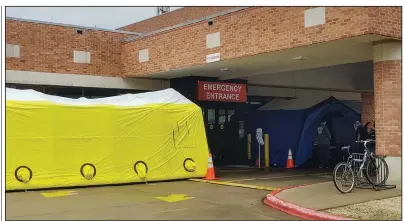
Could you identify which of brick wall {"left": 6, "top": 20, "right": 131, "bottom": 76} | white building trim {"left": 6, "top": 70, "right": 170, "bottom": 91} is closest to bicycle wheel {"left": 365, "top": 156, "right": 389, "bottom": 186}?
white building trim {"left": 6, "top": 70, "right": 170, "bottom": 91}

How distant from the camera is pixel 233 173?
51.5ft

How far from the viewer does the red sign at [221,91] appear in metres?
17.3

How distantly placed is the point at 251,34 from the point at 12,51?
25.5 ft

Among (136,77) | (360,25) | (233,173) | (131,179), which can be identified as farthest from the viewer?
(136,77)

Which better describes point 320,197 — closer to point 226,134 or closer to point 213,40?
point 213,40

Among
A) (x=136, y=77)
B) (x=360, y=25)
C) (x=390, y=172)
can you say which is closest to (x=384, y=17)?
(x=360, y=25)

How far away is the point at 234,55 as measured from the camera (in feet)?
45.0

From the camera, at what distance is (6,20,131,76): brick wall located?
15.9 metres

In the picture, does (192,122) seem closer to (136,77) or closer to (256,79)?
(136,77)

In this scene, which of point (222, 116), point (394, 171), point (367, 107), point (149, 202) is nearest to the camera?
point (149, 202)

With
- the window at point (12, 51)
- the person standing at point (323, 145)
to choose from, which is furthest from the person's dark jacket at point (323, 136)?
the window at point (12, 51)

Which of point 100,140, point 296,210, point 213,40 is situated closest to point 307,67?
point 213,40

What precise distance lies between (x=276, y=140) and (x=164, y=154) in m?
6.66

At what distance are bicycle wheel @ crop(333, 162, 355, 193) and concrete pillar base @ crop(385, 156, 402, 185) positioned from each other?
141cm
